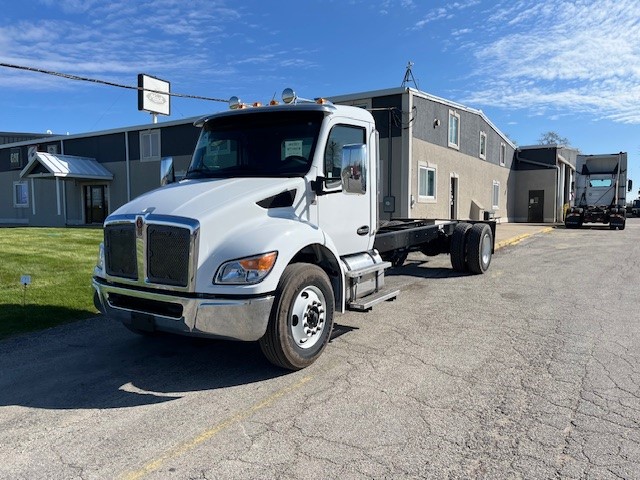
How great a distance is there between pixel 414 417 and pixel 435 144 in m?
17.2

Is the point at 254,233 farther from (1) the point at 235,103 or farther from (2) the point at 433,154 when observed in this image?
(2) the point at 433,154

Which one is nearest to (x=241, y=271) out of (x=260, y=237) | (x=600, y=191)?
(x=260, y=237)

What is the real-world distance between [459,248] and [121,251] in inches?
295

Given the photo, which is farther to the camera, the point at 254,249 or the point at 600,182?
the point at 600,182

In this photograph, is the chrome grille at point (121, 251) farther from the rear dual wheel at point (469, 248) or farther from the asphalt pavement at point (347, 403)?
the rear dual wheel at point (469, 248)

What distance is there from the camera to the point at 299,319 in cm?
458

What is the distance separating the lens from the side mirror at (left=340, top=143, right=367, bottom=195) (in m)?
5.32

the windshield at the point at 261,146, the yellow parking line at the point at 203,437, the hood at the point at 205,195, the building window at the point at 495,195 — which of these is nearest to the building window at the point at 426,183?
the building window at the point at 495,195

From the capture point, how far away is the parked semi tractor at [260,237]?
13.5 feet

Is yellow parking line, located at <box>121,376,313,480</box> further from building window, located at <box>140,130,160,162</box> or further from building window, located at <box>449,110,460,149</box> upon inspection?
building window, located at <box>140,130,160,162</box>

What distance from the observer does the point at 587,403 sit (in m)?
3.89

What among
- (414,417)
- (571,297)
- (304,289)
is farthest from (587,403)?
(571,297)

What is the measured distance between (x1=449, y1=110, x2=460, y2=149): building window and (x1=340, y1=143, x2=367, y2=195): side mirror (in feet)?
55.0

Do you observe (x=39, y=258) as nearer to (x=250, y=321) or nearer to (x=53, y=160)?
(x=250, y=321)
